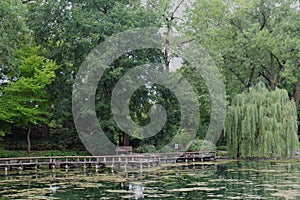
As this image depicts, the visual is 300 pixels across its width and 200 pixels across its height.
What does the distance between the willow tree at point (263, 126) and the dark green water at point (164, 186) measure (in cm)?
640

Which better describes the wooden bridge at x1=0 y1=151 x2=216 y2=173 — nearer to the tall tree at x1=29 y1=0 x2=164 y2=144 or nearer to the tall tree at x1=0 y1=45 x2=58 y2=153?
the tall tree at x1=0 y1=45 x2=58 y2=153

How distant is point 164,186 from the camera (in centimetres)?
1681

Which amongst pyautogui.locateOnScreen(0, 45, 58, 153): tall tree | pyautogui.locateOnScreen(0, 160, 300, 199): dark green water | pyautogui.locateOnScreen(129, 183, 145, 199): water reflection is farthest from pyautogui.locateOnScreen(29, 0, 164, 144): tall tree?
pyautogui.locateOnScreen(129, 183, 145, 199): water reflection

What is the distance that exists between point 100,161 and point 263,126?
10.7 m

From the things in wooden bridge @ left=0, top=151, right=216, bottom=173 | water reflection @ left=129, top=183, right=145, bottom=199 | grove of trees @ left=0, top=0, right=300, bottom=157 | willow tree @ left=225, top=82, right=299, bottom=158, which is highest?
grove of trees @ left=0, top=0, right=300, bottom=157

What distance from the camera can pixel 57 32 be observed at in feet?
101

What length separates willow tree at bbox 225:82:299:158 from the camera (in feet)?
91.0

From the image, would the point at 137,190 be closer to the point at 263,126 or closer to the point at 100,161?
the point at 100,161

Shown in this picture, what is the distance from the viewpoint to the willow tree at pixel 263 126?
2775 centimetres

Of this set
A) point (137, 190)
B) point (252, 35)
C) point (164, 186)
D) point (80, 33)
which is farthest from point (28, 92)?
point (252, 35)


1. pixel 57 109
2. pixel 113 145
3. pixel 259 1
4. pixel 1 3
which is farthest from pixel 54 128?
pixel 259 1

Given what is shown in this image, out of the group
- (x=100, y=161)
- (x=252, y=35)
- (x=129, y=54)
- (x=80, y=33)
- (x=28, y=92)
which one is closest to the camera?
(x=100, y=161)

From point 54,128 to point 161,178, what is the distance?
17.6m

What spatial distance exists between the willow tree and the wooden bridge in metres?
3.35
